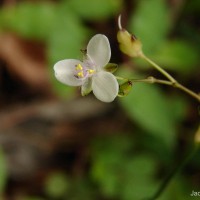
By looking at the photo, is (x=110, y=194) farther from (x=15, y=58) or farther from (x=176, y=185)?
(x=15, y=58)

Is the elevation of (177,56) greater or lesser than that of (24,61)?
greater

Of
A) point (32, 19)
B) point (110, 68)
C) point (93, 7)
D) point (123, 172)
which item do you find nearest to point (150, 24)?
point (93, 7)

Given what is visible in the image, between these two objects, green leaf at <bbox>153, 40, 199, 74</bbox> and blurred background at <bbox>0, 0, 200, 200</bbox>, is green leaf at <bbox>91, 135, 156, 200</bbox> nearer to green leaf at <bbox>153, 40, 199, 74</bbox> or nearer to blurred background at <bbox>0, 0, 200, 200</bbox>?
blurred background at <bbox>0, 0, 200, 200</bbox>

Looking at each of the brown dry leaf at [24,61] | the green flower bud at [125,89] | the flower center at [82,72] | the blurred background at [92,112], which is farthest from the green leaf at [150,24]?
the green flower bud at [125,89]

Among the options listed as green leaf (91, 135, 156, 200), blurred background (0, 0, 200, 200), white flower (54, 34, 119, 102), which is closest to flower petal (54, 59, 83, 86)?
white flower (54, 34, 119, 102)

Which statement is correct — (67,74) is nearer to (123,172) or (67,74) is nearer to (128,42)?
(128,42)

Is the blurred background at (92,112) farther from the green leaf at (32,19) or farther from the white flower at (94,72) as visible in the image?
the white flower at (94,72)
